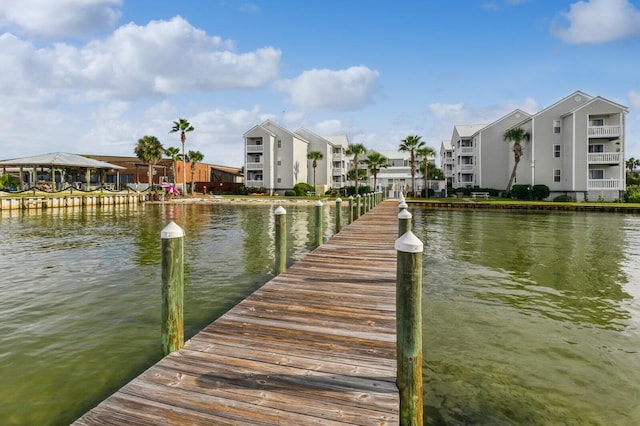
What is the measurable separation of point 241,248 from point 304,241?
3588mm

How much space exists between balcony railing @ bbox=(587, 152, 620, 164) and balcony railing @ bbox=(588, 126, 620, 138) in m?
2.17

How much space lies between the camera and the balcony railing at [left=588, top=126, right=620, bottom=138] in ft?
153

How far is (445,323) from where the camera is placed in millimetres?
8289

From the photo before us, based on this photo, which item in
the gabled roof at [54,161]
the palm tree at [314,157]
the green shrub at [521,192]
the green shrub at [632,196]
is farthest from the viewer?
the palm tree at [314,157]

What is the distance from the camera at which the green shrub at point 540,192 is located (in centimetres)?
5025

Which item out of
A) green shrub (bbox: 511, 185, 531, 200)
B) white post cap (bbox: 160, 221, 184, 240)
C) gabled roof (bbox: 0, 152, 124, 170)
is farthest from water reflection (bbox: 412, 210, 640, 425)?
gabled roof (bbox: 0, 152, 124, 170)

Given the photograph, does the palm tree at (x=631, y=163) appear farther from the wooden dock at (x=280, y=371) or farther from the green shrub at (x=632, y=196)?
the wooden dock at (x=280, y=371)

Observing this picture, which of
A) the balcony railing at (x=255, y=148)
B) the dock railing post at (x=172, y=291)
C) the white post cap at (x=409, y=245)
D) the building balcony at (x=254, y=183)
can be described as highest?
the balcony railing at (x=255, y=148)

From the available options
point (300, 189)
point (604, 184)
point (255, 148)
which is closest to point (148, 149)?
point (255, 148)

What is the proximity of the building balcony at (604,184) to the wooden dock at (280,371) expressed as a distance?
5167 centimetres

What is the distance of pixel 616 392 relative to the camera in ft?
18.3

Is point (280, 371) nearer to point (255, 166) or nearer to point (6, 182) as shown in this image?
point (255, 166)

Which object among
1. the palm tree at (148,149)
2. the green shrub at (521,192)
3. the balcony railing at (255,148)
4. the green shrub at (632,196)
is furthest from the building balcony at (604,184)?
the palm tree at (148,149)

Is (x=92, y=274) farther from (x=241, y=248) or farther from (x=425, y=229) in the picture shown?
(x=425, y=229)
